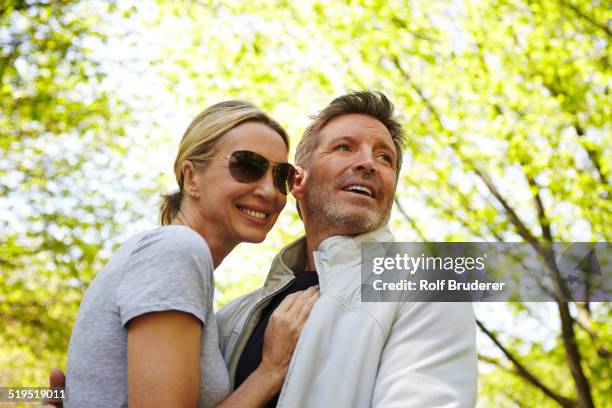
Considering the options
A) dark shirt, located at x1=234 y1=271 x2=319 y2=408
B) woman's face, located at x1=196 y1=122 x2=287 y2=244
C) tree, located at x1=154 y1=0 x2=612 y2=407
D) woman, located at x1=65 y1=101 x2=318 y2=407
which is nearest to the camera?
woman, located at x1=65 y1=101 x2=318 y2=407

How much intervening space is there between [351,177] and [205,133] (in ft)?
2.37

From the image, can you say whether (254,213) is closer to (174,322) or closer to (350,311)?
(350,311)

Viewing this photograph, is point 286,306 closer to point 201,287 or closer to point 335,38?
point 201,287

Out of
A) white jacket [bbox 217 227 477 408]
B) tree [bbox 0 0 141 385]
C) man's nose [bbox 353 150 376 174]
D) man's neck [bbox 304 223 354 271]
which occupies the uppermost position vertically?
tree [bbox 0 0 141 385]

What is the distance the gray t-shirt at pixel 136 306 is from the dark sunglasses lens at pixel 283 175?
827 mm

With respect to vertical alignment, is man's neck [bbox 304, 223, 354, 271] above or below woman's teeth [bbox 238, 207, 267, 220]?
above

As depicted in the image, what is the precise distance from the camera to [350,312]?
238 cm

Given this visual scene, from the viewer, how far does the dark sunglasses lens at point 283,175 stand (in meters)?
2.91

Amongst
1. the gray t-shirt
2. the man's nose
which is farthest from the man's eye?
the gray t-shirt

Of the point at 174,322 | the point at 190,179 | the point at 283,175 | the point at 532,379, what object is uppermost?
the point at 532,379

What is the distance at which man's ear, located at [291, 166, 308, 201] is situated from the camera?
3.34m

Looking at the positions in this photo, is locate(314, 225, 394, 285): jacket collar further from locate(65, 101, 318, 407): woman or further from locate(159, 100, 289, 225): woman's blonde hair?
locate(159, 100, 289, 225): woman's blonde hair

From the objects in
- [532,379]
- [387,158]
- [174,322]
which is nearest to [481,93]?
[532,379]

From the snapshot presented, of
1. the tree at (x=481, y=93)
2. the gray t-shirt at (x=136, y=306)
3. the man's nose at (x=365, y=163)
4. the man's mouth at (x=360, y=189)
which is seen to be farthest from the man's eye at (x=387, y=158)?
the tree at (x=481, y=93)
